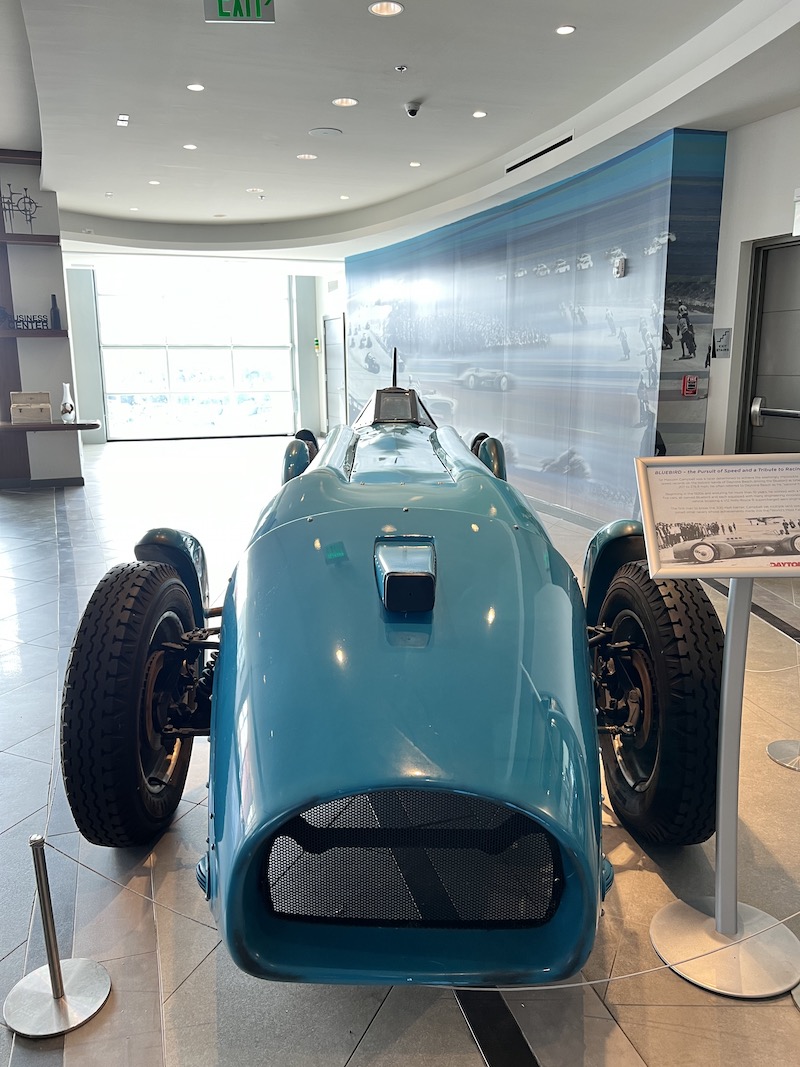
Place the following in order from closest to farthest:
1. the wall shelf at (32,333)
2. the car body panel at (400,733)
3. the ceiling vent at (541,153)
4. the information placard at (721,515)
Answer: the car body panel at (400,733), the information placard at (721,515), the ceiling vent at (541,153), the wall shelf at (32,333)

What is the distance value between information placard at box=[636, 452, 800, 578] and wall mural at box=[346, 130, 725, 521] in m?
4.93

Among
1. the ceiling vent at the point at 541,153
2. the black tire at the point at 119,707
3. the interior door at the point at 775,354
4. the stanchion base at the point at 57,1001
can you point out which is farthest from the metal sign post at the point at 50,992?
the ceiling vent at the point at 541,153

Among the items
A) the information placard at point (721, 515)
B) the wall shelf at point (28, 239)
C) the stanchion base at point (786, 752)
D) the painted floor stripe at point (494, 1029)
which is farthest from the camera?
the wall shelf at point (28, 239)

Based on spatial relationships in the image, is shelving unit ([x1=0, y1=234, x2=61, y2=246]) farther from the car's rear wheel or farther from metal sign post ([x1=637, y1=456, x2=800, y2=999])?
the car's rear wheel

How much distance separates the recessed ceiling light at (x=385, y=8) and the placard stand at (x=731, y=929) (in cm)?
435

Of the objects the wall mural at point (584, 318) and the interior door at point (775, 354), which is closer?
the interior door at point (775, 354)

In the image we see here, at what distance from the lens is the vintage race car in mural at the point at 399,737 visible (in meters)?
1.42

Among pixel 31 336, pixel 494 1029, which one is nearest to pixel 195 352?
pixel 31 336

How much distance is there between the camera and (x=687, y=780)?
2.17 m

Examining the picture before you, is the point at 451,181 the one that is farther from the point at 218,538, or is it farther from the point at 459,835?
the point at 459,835

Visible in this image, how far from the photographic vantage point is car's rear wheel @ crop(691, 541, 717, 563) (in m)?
1.85

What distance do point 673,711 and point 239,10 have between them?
4.31 metres

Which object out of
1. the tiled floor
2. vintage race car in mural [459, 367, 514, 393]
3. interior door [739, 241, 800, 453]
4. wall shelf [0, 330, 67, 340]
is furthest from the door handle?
wall shelf [0, 330, 67, 340]

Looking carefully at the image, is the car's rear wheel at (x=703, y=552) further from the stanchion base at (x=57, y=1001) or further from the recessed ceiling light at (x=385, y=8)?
the recessed ceiling light at (x=385, y=8)
